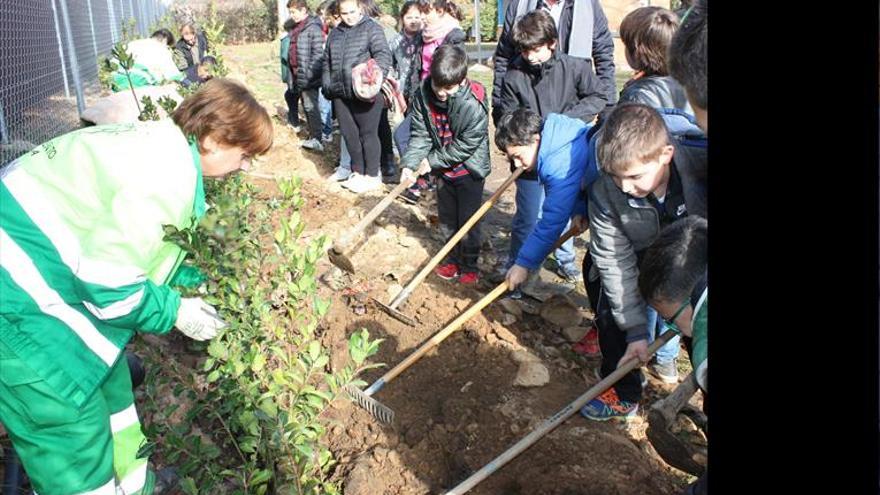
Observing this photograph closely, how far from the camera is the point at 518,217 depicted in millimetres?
4723

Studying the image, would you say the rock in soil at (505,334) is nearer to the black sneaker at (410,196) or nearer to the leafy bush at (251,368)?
the leafy bush at (251,368)

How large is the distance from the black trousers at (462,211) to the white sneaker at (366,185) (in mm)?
Answer: 1830

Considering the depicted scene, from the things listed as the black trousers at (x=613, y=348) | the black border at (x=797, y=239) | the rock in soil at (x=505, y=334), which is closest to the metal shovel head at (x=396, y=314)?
the rock in soil at (x=505, y=334)

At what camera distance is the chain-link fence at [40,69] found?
4.31 metres

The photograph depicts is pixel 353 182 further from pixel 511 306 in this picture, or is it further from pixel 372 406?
pixel 372 406

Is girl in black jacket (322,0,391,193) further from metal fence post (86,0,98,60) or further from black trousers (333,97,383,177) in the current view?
metal fence post (86,0,98,60)

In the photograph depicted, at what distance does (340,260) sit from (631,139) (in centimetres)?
256

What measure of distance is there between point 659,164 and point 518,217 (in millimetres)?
2064

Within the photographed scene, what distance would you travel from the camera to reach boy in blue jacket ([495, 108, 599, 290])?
3611 millimetres

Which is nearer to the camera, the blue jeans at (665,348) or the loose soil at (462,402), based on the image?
the loose soil at (462,402)

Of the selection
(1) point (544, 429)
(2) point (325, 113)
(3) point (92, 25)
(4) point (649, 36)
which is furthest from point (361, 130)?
(1) point (544, 429)

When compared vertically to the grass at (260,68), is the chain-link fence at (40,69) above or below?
above

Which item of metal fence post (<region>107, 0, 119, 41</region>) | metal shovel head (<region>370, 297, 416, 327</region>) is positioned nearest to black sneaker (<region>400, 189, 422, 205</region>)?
metal shovel head (<region>370, 297, 416, 327</region>)

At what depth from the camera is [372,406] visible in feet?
11.3
